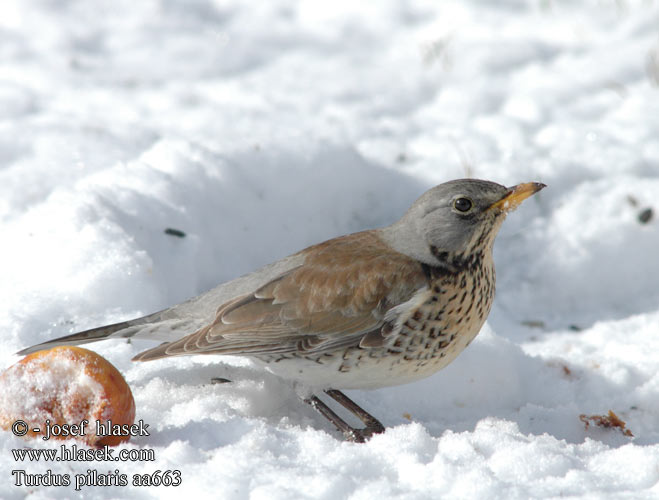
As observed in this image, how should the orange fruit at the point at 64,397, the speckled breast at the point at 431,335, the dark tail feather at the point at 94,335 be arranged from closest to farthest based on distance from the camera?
the orange fruit at the point at 64,397 → the speckled breast at the point at 431,335 → the dark tail feather at the point at 94,335

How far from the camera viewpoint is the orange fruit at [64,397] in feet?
11.7

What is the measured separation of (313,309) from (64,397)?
4.10ft

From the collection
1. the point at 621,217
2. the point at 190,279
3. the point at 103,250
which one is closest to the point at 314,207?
the point at 190,279

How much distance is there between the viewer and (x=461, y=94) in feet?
25.8

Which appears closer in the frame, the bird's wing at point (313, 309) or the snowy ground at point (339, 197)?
the snowy ground at point (339, 197)

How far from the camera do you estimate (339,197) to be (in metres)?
6.72

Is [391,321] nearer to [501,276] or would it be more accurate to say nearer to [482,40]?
[501,276]

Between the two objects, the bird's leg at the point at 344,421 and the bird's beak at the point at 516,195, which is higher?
the bird's beak at the point at 516,195

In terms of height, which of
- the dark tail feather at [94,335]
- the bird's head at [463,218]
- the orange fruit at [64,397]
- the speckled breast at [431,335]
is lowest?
the orange fruit at [64,397]

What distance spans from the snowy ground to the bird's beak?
1004 mm

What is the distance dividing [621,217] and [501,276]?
105 cm

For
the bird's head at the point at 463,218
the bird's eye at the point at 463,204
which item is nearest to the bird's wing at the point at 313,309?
the bird's head at the point at 463,218

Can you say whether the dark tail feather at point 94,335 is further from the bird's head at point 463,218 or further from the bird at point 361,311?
the bird's head at point 463,218

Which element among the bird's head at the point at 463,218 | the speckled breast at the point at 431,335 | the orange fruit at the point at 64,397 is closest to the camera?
the orange fruit at the point at 64,397
